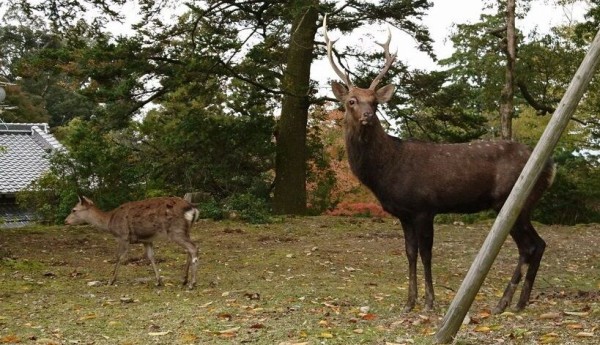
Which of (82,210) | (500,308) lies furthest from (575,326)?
(82,210)

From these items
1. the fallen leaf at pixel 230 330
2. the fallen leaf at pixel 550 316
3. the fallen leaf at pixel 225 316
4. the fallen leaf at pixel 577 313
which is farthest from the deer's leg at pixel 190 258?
the fallen leaf at pixel 577 313

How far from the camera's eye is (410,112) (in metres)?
17.7

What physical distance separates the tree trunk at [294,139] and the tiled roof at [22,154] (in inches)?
377

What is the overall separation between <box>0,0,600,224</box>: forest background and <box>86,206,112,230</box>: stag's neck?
4.35 metres

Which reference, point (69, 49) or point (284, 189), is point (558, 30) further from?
point (69, 49)

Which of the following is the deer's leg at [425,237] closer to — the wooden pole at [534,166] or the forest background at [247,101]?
the wooden pole at [534,166]

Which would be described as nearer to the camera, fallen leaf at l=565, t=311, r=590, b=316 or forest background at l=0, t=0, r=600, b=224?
fallen leaf at l=565, t=311, r=590, b=316

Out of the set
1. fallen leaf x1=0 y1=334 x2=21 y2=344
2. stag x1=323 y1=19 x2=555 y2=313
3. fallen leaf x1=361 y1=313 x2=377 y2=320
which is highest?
stag x1=323 y1=19 x2=555 y2=313

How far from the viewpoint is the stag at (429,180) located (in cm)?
718

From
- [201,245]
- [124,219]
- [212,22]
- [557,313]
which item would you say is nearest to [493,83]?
[212,22]

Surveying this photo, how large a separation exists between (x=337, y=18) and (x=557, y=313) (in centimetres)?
1139

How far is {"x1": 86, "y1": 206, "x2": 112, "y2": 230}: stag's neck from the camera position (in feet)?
31.9

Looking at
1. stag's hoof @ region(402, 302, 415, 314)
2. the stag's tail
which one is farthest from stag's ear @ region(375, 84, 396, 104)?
the stag's tail

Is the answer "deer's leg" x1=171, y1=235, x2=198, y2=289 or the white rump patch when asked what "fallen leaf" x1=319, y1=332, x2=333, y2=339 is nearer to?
"deer's leg" x1=171, y1=235, x2=198, y2=289
